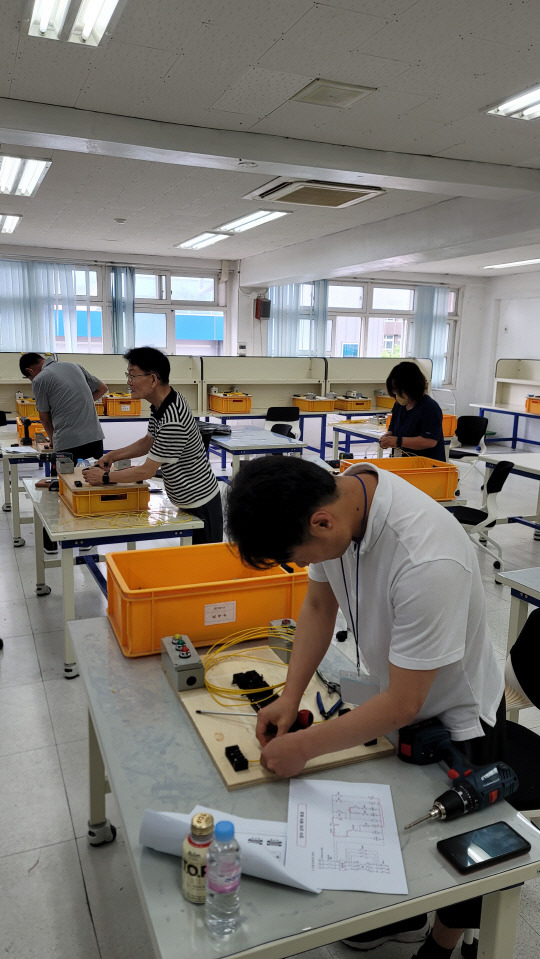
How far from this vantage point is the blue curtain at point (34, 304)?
849 cm

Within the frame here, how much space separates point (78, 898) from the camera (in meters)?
1.70

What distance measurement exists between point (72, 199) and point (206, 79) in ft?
9.93

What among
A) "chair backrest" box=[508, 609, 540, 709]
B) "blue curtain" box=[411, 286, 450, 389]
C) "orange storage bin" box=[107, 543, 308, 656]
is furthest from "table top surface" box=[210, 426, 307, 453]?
"blue curtain" box=[411, 286, 450, 389]

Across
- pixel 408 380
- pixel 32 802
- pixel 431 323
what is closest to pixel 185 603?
pixel 32 802

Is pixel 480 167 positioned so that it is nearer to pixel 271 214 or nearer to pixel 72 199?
pixel 271 214

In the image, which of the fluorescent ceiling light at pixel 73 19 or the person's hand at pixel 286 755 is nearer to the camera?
the person's hand at pixel 286 755

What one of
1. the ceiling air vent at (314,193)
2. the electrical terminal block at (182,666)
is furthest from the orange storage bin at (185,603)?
the ceiling air vent at (314,193)

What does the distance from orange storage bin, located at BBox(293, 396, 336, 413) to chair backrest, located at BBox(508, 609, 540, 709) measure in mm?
6346

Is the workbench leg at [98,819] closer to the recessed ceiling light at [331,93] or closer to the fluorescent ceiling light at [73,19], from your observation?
the fluorescent ceiling light at [73,19]

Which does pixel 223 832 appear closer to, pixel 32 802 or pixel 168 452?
pixel 32 802

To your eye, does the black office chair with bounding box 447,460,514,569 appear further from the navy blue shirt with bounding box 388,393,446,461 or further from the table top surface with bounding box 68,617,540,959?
the table top surface with bounding box 68,617,540,959

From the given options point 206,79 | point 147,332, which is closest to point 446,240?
point 206,79

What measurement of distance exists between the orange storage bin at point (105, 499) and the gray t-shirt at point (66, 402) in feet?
3.72

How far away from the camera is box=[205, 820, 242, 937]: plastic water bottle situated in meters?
0.85
